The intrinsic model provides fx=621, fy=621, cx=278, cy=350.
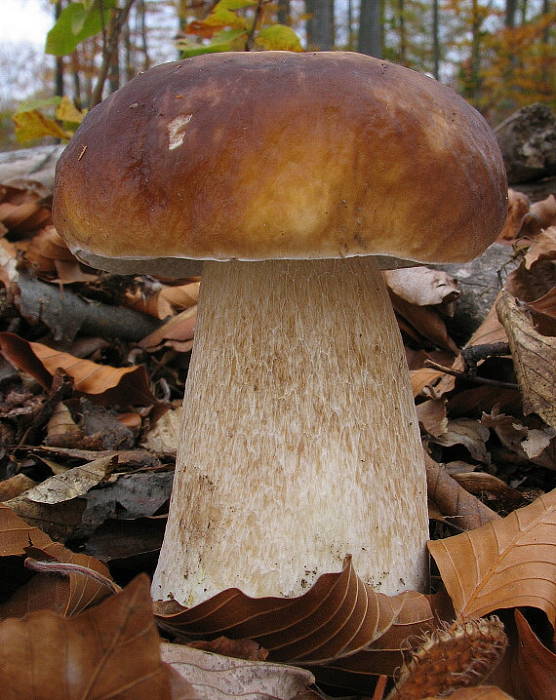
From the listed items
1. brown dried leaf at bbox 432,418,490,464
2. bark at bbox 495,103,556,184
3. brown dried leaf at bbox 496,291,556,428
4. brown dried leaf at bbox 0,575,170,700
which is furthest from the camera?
bark at bbox 495,103,556,184

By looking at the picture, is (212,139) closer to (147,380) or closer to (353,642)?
(353,642)

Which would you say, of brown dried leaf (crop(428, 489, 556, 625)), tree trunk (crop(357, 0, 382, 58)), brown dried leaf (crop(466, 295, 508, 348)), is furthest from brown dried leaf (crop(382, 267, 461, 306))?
tree trunk (crop(357, 0, 382, 58))

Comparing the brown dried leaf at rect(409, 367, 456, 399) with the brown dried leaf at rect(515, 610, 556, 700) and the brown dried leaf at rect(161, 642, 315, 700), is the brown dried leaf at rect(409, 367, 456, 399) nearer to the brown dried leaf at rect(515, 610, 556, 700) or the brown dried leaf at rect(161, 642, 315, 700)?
the brown dried leaf at rect(515, 610, 556, 700)

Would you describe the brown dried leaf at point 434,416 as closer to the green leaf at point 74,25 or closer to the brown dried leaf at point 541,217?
the brown dried leaf at point 541,217

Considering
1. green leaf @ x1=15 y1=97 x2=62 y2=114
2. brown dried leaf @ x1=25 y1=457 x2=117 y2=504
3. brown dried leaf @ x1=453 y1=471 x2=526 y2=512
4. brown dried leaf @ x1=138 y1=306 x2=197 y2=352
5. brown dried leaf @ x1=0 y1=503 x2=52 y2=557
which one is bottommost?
brown dried leaf @ x1=138 y1=306 x2=197 y2=352

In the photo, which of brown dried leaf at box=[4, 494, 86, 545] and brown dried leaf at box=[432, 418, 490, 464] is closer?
brown dried leaf at box=[4, 494, 86, 545]

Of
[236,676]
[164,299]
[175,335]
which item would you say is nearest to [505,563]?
[236,676]

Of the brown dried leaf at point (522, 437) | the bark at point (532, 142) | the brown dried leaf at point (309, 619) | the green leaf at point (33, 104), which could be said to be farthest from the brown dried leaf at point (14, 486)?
the bark at point (532, 142)
